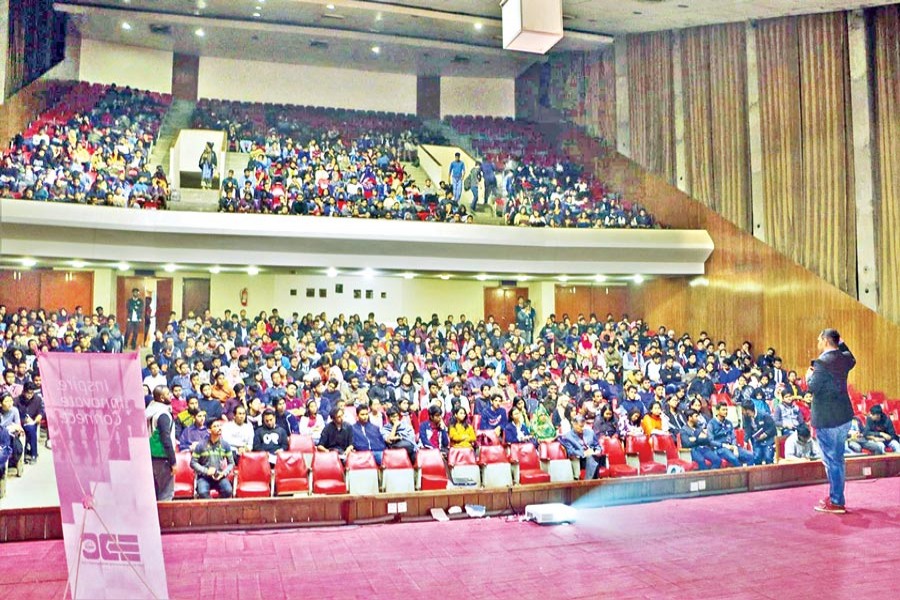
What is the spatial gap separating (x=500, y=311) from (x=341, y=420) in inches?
363

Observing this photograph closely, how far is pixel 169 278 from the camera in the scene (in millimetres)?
13414

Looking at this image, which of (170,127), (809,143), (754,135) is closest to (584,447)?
(809,143)

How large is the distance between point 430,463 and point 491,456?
1.83 ft

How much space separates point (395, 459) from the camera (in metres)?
5.70

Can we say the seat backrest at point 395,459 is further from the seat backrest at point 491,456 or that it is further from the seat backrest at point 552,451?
the seat backrest at point 552,451

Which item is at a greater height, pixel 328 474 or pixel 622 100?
pixel 622 100

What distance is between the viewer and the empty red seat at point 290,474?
5.36m

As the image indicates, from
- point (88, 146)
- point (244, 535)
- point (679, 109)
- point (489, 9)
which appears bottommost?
point (244, 535)

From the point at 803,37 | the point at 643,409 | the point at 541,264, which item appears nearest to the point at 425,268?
the point at 541,264

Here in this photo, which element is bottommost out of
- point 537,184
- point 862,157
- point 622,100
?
point 862,157

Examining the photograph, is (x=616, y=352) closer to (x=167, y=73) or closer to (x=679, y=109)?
(x=679, y=109)

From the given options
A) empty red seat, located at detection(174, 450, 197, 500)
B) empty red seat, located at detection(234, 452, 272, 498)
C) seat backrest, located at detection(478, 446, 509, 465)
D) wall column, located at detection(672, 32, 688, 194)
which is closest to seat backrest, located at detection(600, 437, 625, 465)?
seat backrest, located at detection(478, 446, 509, 465)

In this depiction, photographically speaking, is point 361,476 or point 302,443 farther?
point 302,443

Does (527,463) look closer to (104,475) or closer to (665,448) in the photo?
(665,448)
